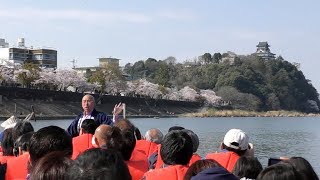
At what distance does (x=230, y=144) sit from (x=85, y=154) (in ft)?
7.45

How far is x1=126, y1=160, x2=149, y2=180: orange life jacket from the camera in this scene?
3.53 m

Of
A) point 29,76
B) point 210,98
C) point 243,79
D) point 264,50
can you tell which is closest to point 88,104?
point 29,76

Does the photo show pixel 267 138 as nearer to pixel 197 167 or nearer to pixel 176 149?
pixel 176 149

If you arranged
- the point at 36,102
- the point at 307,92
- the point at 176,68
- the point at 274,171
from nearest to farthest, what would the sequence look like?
the point at 274,171
the point at 36,102
the point at 176,68
the point at 307,92

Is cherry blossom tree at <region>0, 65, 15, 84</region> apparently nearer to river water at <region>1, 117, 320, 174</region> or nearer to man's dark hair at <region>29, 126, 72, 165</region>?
river water at <region>1, 117, 320, 174</region>

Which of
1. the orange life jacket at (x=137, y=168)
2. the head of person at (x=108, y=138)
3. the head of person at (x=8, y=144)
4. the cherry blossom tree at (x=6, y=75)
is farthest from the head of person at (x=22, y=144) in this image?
the cherry blossom tree at (x=6, y=75)

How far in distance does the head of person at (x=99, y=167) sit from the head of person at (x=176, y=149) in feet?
4.74

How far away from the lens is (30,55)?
8162cm

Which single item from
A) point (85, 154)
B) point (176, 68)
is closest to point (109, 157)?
point (85, 154)

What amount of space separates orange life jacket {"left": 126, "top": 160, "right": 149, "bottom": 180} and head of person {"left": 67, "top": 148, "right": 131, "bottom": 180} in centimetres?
165

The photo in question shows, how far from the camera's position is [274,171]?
223cm

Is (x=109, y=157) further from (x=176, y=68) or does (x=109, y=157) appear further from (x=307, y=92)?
(x=307, y=92)

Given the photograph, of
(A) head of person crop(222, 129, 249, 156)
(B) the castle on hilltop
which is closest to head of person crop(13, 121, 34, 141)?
(A) head of person crop(222, 129, 249, 156)

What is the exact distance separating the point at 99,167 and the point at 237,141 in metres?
2.36
